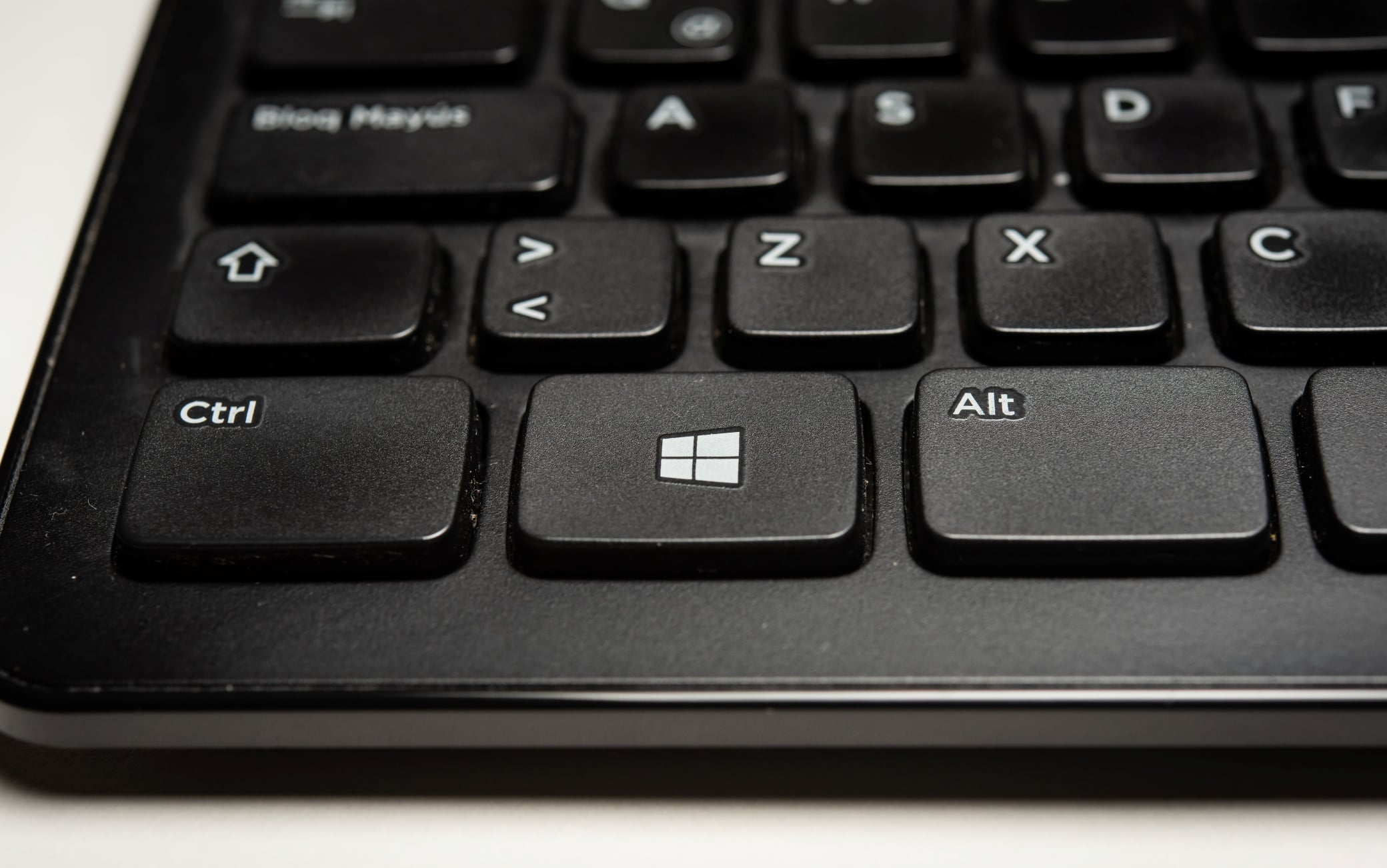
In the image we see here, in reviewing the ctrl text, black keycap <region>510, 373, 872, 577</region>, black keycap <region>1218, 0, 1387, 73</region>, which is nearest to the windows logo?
black keycap <region>510, 373, 872, 577</region>

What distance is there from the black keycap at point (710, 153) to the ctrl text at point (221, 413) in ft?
0.37

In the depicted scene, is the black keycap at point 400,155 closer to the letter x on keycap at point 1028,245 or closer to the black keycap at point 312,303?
the black keycap at point 312,303

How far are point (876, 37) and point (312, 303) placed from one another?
7.2 inches

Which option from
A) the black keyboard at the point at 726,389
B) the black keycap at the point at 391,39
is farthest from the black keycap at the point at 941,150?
the black keycap at the point at 391,39

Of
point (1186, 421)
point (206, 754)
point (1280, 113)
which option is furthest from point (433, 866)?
point (1280, 113)

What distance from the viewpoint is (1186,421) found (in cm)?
27

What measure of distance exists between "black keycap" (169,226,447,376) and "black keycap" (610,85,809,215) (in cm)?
6

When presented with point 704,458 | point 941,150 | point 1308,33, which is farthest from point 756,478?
point 1308,33

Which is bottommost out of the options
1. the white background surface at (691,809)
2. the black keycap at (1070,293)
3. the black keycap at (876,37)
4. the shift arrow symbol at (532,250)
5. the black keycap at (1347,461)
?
the white background surface at (691,809)

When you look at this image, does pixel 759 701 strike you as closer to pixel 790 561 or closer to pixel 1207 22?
pixel 790 561

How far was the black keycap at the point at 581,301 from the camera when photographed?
299 millimetres

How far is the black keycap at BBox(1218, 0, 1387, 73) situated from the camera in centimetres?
34

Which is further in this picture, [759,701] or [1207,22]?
[1207,22]

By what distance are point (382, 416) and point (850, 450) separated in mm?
113
